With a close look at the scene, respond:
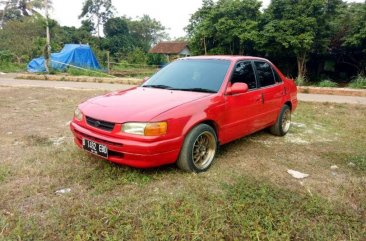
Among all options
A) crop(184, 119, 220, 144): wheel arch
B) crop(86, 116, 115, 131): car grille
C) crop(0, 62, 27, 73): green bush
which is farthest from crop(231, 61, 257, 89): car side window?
crop(0, 62, 27, 73): green bush

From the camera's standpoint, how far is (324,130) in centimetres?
630

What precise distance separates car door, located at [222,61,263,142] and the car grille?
1.52 metres

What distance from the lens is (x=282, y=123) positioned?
18.6 feet

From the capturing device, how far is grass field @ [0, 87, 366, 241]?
267 cm

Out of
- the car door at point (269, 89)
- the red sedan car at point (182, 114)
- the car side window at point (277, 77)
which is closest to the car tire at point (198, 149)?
the red sedan car at point (182, 114)

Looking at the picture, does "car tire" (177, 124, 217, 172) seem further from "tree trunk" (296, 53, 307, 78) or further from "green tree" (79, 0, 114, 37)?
"green tree" (79, 0, 114, 37)

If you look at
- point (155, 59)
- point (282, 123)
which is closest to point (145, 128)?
point (282, 123)

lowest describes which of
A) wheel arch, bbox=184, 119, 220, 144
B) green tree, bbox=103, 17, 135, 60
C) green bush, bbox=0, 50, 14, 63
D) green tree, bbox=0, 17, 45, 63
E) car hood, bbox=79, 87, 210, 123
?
wheel arch, bbox=184, 119, 220, 144

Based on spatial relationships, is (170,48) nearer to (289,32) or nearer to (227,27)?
(227,27)

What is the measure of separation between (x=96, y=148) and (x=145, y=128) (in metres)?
0.70

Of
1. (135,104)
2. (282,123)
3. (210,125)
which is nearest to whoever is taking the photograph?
(135,104)

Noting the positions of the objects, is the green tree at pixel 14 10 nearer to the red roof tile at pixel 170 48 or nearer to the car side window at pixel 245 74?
the red roof tile at pixel 170 48

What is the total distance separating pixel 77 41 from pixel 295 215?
3954cm

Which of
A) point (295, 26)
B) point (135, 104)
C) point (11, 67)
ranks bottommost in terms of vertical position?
point (135, 104)
